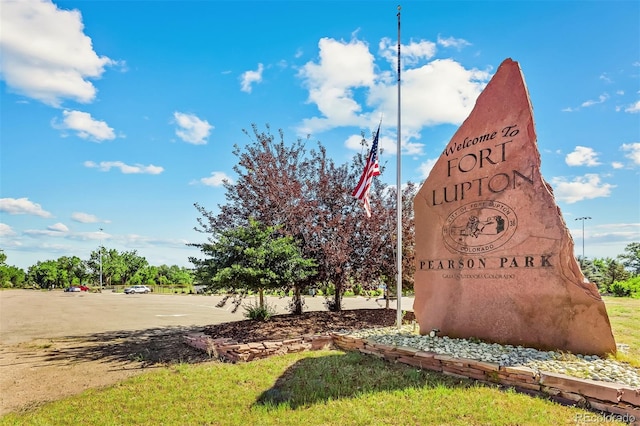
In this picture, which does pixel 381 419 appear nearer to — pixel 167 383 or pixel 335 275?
pixel 167 383

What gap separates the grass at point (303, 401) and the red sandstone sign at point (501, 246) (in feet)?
3.09

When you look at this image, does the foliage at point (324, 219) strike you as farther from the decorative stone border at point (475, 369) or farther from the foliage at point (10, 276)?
the foliage at point (10, 276)

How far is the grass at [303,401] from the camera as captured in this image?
14.0ft

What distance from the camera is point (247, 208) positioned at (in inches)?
440

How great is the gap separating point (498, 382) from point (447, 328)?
1.97 meters

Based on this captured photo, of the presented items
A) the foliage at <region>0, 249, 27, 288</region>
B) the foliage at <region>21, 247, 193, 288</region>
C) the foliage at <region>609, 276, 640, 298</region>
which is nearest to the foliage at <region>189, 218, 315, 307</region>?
the foliage at <region>609, 276, 640, 298</region>

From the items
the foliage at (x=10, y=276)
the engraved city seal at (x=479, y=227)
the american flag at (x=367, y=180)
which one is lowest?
the foliage at (x=10, y=276)

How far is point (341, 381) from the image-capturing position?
18.2 feet

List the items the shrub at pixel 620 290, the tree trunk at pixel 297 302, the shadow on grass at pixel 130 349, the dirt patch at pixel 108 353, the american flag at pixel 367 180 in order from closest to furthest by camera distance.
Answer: the dirt patch at pixel 108 353 < the shadow on grass at pixel 130 349 < the american flag at pixel 367 180 < the tree trunk at pixel 297 302 < the shrub at pixel 620 290

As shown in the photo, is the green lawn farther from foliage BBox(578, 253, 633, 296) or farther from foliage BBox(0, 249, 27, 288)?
foliage BBox(0, 249, 27, 288)

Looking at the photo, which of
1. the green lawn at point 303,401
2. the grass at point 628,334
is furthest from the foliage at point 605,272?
the green lawn at point 303,401

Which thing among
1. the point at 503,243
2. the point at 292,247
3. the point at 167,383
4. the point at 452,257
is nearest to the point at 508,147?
the point at 503,243

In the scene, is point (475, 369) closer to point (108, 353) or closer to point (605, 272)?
point (108, 353)

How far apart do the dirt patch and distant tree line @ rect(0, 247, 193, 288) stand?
54.6 meters
